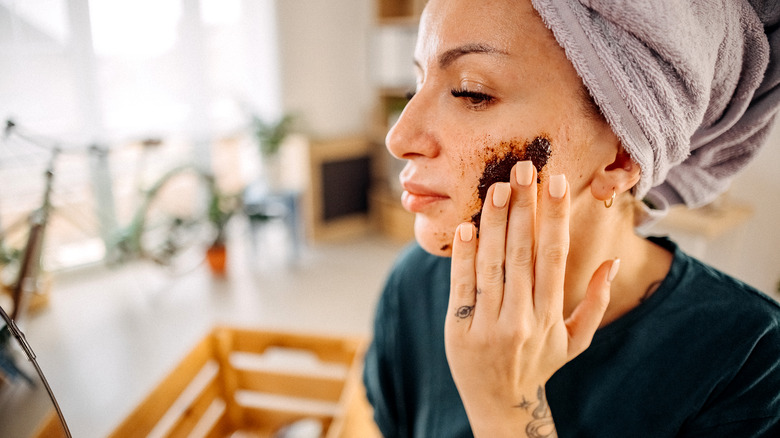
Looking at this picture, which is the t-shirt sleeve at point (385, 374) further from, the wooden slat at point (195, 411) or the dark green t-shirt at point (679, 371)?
the wooden slat at point (195, 411)

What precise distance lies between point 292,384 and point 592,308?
528 millimetres

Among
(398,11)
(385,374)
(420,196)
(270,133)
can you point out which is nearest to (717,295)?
(420,196)

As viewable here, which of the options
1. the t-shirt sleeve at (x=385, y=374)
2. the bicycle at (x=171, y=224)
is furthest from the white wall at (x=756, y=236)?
the bicycle at (x=171, y=224)

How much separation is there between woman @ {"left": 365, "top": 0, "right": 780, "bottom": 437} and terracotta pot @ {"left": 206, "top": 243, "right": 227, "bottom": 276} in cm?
272

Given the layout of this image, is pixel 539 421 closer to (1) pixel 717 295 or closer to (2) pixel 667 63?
(1) pixel 717 295

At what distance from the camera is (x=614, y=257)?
713 mm

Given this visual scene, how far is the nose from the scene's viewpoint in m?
0.59

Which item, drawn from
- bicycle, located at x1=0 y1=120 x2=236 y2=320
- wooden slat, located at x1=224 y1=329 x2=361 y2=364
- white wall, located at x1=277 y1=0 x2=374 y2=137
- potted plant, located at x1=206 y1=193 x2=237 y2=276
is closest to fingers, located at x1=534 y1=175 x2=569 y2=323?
wooden slat, located at x1=224 y1=329 x2=361 y2=364

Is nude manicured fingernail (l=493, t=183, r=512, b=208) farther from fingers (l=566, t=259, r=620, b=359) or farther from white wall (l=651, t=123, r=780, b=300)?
white wall (l=651, t=123, r=780, b=300)

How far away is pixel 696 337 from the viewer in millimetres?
652

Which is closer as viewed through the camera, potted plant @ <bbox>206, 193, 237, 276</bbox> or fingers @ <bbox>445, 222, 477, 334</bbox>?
fingers @ <bbox>445, 222, 477, 334</bbox>

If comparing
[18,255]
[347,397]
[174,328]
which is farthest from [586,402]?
[174,328]

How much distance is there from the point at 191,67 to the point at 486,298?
2831mm

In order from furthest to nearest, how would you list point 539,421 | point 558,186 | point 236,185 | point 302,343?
point 236,185, point 302,343, point 539,421, point 558,186
